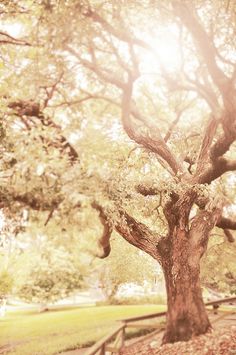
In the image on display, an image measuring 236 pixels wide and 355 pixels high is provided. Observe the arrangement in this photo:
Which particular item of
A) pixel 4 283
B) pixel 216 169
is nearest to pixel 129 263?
pixel 4 283

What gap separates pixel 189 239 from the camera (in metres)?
14.4

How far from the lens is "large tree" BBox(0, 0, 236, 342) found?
7.29 metres

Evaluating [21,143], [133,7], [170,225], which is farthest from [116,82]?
[170,225]

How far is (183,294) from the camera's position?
1377 centimetres

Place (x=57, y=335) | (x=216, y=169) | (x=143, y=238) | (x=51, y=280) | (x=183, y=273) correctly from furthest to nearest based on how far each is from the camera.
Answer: (x=51, y=280) < (x=57, y=335) < (x=143, y=238) < (x=183, y=273) < (x=216, y=169)

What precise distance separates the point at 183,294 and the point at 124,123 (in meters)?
5.83

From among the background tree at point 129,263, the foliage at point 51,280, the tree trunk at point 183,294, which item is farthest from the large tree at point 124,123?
the foliage at point 51,280

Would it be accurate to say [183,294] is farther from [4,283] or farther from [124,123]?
[4,283]

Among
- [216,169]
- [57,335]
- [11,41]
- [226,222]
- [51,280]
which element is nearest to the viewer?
[11,41]

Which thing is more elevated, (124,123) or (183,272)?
(124,123)

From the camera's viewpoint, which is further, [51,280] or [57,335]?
[51,280]

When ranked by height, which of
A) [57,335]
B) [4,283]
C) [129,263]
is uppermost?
[129,263]

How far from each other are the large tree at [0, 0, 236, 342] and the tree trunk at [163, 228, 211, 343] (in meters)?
0.03

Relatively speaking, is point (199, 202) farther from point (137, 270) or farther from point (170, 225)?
point (137, 270)
